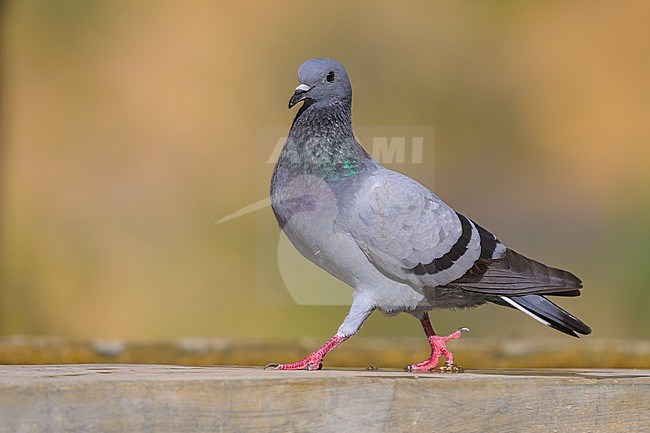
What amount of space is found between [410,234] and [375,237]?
0.21 ft

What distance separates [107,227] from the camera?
2879mm

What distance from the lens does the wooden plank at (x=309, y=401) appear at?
1.05 metres

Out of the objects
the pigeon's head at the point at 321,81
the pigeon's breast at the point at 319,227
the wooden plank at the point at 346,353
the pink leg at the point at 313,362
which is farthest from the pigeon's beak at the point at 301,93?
the wooden plank at the point at 346,353

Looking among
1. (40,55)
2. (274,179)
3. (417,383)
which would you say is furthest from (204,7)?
(417,383)

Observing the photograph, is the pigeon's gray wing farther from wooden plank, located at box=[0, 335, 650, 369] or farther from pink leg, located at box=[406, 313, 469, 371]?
wooden plank, located at box=[0, 335, 650, 369]

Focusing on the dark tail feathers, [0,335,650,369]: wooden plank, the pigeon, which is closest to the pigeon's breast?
the pigeon

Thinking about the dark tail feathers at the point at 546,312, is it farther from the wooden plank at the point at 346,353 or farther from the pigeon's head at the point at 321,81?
the wooden plank at the point at 346,353

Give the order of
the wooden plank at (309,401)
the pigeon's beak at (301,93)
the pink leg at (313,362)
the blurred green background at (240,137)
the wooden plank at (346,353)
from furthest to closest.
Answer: the blurred green background at (240,137) → the wooden plank at (346,353) → the pigeon's beak at (301,93) → the pink leg at (313,362) → the wooden plank at (309,401)

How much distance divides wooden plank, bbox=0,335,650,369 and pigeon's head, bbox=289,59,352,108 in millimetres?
903

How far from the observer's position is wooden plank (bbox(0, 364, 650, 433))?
1054mm

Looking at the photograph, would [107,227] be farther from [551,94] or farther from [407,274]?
[407,274]

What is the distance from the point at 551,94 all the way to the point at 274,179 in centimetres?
144

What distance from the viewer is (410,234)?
5.01ft

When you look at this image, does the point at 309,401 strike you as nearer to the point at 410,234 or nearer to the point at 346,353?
the point at 410,234
